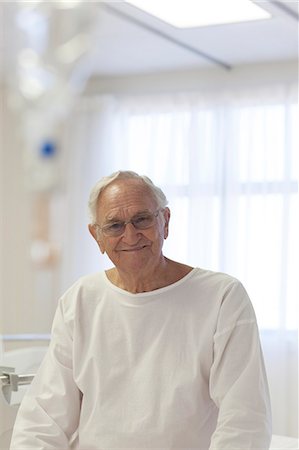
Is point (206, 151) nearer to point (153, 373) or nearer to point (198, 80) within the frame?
point (198, 80)

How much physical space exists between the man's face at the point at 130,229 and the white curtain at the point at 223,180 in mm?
2738

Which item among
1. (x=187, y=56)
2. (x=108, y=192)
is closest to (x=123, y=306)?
(x=108, y=192)

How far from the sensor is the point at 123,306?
6.61ft

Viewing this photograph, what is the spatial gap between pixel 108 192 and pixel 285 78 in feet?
10.2

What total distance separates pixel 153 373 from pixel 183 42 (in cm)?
269

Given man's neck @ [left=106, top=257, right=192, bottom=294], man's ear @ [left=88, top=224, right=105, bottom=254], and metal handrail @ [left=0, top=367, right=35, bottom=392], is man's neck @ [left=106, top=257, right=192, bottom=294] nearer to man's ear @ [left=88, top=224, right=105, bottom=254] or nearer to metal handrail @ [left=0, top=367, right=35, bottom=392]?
man's ear @ [left=88, top=224, right=105, bottom=254]

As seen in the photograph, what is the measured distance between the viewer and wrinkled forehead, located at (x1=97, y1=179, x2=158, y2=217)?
1.89 meters

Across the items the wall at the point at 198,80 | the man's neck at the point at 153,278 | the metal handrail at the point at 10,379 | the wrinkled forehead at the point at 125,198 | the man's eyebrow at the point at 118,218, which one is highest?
the wall at the point at 198,80

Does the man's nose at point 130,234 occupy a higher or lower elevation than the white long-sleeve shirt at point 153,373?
higher

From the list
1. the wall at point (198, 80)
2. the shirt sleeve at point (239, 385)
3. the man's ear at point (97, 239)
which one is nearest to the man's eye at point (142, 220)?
the man's ear at point (97, 239)

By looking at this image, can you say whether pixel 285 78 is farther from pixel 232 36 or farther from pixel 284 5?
pixel 284 5

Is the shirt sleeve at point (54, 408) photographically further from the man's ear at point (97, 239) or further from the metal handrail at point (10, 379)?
the metal handrail at point (10, 379)

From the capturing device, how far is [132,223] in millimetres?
1887

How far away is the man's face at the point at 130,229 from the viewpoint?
1875 mm
